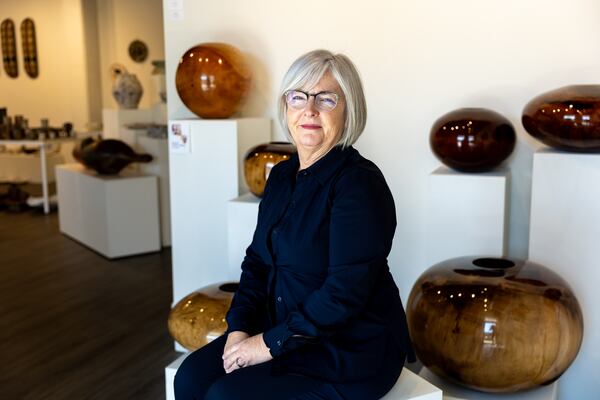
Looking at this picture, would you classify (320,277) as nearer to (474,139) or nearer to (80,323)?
(474,139)

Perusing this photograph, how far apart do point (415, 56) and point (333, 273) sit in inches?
65.5

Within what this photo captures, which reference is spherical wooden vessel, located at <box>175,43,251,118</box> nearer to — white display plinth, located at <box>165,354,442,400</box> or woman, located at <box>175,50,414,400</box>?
woman, located at <box>175,50,414,400</box>

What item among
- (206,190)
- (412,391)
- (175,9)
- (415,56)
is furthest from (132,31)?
(412,391)

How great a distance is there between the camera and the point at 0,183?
22.9ft

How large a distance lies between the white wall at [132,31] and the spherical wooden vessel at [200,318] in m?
6.40

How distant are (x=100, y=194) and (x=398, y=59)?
8.88 ft

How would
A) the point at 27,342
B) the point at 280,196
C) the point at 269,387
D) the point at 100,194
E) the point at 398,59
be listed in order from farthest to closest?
the point at 100,194 → the point at 27,342 → the point at 398,59 → the point at 280,196 → the point at 269,387

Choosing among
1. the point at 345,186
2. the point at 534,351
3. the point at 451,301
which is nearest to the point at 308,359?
the point at 345,186

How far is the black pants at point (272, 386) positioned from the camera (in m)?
1.45

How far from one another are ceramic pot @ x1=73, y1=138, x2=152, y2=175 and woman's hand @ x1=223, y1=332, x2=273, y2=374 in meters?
3.60

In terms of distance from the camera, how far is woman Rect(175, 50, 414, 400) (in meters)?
1.47

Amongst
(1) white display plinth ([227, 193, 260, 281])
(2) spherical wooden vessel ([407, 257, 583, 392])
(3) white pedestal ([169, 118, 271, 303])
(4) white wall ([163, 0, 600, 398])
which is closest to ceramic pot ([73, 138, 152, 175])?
(4) white wall ([163, 0, 600, 398])

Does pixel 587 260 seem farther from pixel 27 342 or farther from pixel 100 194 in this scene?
pixel 100 194

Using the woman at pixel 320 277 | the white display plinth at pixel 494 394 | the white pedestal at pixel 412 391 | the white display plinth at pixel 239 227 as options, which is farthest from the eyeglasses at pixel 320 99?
the white display plinth at pixel 239 227
